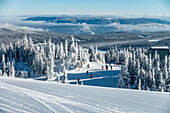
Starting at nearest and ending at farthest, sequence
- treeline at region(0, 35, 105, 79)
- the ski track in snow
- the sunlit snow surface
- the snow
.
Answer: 1. the sunlit snow surface
2. the ski track in snow
3. the snow
4. treeline at region(0, 35, 105, 79)

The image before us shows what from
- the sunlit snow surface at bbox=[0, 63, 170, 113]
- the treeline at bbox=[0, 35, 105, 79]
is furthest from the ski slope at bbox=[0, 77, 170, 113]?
the treeline at bbox=[0, 35, 105, 79]

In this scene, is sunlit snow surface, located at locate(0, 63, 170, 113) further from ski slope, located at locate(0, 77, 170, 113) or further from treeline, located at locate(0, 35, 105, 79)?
treeline, located at locate(0, 35, 105, 79)

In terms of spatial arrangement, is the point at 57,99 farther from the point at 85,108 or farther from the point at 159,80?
the point at 159,80

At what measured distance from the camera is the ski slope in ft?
33.0

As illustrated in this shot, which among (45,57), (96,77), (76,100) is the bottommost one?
(96,77)

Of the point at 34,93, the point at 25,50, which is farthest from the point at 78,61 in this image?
the point at 34,93

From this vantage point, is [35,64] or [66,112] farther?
[35,64]

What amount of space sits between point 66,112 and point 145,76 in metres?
38.0

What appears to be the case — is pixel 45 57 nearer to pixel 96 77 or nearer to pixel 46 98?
pixel 96 77

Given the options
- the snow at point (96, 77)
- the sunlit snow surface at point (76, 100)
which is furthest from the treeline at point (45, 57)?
the sunlit snow surface at point (76, 100)

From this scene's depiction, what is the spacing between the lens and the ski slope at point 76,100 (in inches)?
396

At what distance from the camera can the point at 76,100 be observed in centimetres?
1138

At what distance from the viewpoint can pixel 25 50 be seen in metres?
74.0

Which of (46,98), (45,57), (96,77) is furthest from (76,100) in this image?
(45,57)
